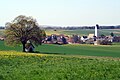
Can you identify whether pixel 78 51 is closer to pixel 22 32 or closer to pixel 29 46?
pixel 29 46

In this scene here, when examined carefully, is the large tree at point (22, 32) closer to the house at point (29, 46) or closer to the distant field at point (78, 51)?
the house at point (29, 46)

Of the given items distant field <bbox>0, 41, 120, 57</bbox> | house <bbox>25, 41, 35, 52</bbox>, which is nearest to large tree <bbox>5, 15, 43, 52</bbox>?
house <bbox>25, 41, 35, 52</bbox>

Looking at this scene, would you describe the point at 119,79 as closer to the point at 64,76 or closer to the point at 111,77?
the point at 111,77

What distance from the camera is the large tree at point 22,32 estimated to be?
222 feet

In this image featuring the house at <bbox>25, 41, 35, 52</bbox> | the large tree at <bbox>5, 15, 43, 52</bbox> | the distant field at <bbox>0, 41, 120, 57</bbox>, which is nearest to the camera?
the large tree at <bbox>5, 15, 43, 52</bbox>

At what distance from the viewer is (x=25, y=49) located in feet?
238

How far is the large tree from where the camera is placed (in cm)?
6781

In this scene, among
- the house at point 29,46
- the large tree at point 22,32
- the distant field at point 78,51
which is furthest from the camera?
the house at point 29,46

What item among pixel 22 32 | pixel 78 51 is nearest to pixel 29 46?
pixel 22 32

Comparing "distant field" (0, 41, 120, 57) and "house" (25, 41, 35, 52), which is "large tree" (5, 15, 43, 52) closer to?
"house" (25, 41, 35, 52)

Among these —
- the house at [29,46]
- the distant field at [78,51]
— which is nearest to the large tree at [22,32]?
the house at [29,46]

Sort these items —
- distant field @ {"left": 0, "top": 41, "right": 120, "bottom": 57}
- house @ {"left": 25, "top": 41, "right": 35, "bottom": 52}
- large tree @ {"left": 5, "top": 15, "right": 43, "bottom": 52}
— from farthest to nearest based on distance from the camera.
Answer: house @ {"left": 25, "top": 41, "right": 35, "bottom": 52} < distant field @ {"left": 0, "top": 41, "right": 120, "bottom": 57} < large tree @ {"left": 5, "top": 15, "right": 43, "bottom": 52}

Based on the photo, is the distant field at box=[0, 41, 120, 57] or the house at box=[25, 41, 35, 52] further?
the house at box=[25, 41, 35, 52]

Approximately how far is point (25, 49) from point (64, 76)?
50.7 m
